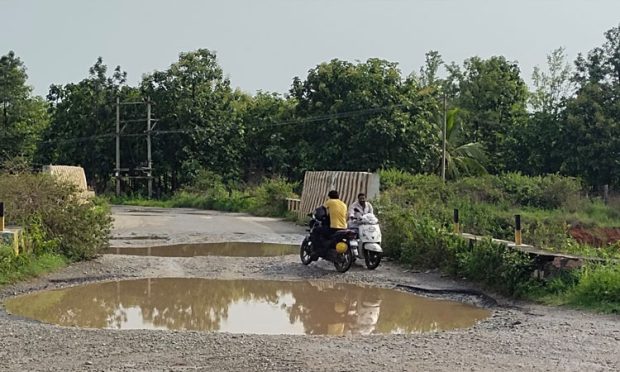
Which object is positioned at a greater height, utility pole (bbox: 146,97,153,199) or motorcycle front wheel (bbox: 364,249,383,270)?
utility pole (bbox: 146,97,153,199)


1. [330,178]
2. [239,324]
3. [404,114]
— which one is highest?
[404,114]

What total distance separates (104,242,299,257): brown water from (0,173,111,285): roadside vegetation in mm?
1696

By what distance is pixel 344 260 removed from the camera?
14.3 meters

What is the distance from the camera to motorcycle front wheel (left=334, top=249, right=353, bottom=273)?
1425 centimetres

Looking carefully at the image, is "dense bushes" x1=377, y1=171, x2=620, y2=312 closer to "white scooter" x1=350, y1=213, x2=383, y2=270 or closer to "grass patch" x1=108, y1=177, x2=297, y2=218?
"white scooter" x1=350, y1=213, x2=383, y2=270

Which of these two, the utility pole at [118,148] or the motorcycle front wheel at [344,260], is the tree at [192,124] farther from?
the motorcycle front wheel at [344,260]

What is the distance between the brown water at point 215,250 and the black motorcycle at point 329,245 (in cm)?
289

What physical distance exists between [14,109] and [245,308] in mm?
45570

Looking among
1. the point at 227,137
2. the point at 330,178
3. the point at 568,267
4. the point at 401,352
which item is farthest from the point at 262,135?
the point at 401,352

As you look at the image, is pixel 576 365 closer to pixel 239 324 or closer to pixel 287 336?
pixel 287 336

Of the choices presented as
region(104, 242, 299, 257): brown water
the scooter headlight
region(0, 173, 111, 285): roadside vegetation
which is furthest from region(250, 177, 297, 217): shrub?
the scooter headlight

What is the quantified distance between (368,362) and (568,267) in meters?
5.37

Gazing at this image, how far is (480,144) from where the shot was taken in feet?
147

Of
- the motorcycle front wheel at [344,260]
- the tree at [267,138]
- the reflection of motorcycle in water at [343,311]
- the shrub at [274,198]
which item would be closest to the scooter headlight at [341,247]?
the motorcycle front wheel at [344,260]
